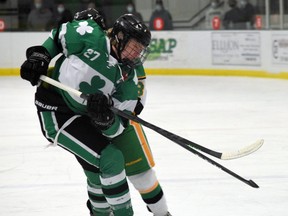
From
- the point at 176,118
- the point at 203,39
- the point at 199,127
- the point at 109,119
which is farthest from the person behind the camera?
the point at 203,39

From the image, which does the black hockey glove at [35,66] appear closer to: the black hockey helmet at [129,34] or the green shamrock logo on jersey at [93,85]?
the green shamrock logo on jersey at [93,85]

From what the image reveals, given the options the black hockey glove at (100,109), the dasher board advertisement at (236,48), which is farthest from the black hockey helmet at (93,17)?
the dasher board advertisement at (236,48)

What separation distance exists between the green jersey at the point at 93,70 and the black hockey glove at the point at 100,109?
0.08 m

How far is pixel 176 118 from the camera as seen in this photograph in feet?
22.7

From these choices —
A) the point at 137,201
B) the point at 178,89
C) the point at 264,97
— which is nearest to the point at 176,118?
the point at 264,97

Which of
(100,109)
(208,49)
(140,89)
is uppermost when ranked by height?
(100,109)

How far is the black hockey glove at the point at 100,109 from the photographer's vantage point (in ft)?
9.46

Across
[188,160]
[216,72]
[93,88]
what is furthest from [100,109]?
[216,72]

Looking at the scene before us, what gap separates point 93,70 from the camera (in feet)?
9.86

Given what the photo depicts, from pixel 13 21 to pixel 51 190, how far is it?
815 cm

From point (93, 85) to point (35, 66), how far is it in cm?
24

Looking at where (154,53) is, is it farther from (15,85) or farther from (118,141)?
(118,141)

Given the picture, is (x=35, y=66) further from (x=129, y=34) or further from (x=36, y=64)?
(x=129, y=34)

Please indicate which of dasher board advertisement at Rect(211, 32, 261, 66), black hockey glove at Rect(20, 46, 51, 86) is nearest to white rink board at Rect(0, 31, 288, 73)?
dasher board advertisement at Rect(211, 32, 261, 66)
